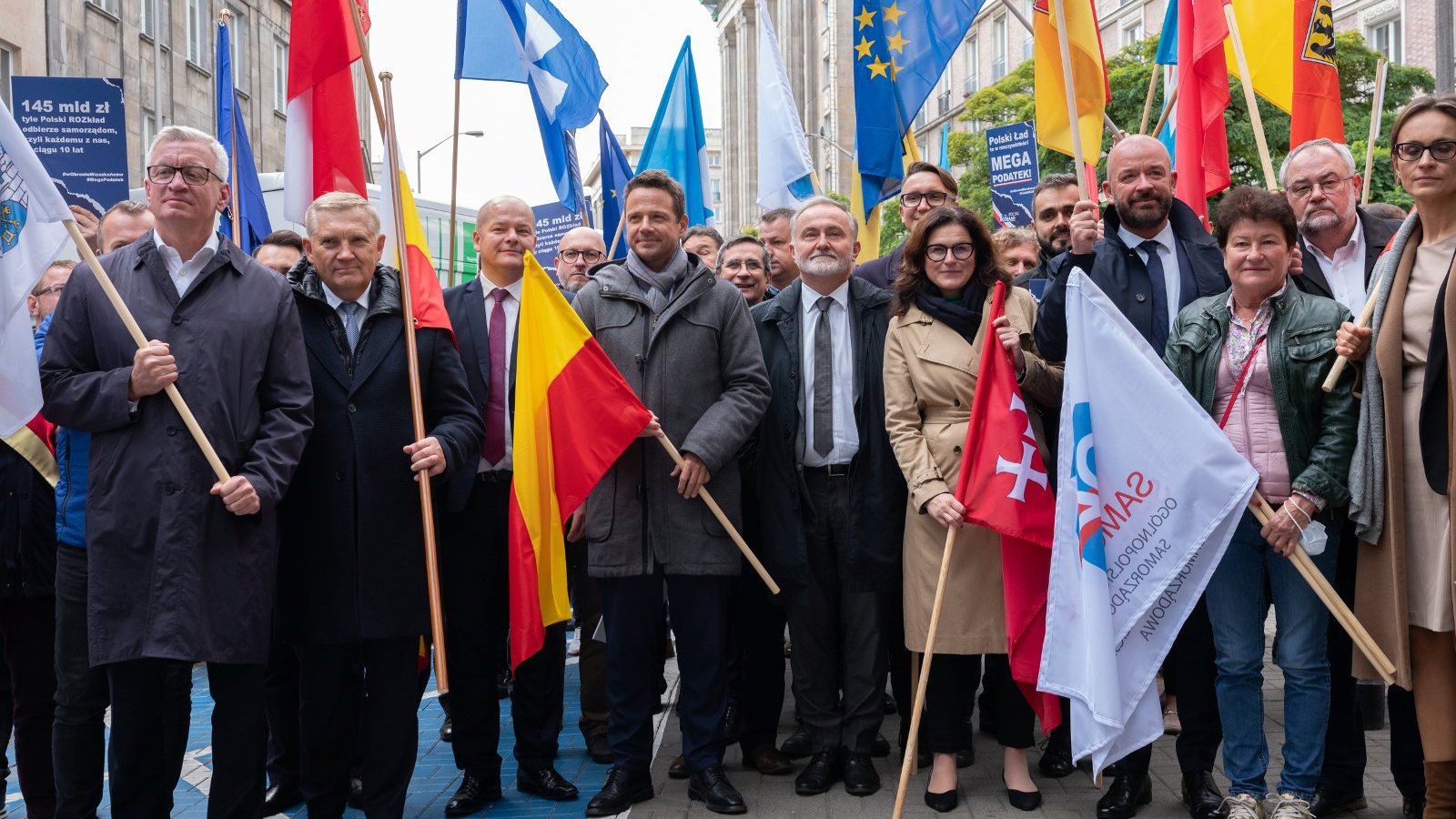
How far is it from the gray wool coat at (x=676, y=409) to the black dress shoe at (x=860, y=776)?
978 millimetres

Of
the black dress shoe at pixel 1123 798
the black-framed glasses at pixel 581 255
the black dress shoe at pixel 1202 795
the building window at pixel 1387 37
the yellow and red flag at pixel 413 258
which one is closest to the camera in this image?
the black dress shoe at pixel 1202 795

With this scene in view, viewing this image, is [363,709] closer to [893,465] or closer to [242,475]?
[242,475]

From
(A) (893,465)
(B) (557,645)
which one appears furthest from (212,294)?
(A) (893,465)

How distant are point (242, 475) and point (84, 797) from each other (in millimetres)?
1443

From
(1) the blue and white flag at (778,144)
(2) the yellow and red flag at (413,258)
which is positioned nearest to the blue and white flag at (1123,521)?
(2) the yellow and red flag at (413,258)

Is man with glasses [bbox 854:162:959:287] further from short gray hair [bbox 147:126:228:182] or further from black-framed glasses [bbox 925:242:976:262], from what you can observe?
short gray hair [bbox 147:126:228:182]

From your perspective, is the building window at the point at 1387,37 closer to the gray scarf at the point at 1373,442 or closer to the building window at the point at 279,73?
the gray scarf at the point at 1373,442

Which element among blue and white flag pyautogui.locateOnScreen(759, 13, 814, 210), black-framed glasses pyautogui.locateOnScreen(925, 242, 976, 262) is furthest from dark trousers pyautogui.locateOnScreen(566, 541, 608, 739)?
blue and white flag pyautogui.locateOnScreen(759, 13, 814, 210)

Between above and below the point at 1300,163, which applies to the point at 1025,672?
below

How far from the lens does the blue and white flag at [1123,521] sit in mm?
4828

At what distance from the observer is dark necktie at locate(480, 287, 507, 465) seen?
5.78 m

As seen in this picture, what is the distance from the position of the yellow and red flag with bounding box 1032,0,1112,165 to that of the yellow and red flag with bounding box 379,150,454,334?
2.88 metres

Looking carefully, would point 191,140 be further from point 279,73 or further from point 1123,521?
point 279,73

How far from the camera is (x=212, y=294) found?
449 centimetres
